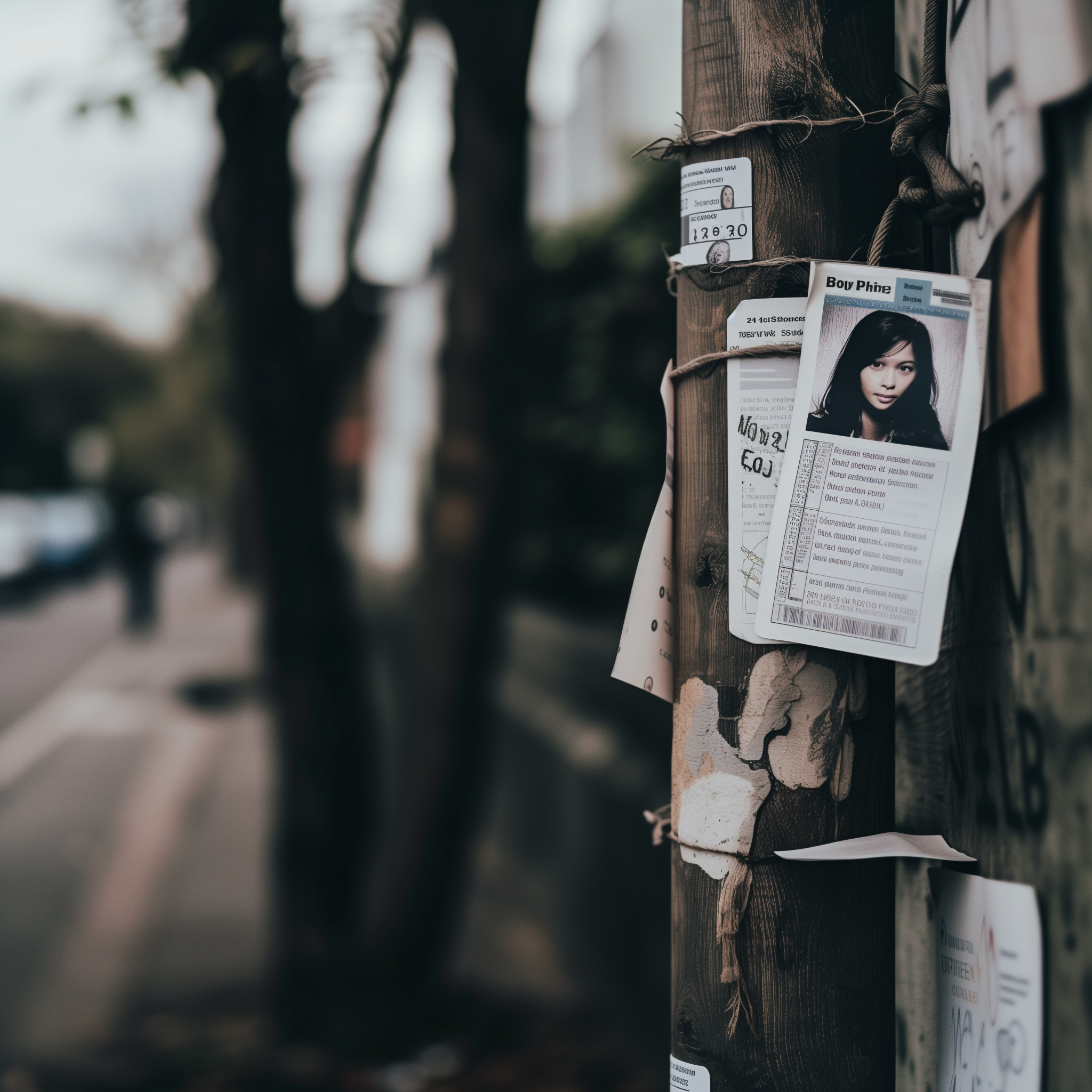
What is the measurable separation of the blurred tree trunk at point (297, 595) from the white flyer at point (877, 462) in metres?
3.66

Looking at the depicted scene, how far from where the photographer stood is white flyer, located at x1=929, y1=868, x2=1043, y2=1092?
112 cm

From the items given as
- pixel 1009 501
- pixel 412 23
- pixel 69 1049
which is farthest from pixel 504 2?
pixel 69 1049

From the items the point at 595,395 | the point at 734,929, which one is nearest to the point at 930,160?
the point at 734,929

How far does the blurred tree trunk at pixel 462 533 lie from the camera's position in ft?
14.9

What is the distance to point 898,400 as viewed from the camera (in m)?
1.21

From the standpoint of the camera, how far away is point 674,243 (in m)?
5.52

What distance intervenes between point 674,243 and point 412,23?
1492mm

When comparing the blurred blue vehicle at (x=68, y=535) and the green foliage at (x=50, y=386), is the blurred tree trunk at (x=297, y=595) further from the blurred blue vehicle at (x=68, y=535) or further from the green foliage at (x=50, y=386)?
the green foliage at (x=50, y=386)

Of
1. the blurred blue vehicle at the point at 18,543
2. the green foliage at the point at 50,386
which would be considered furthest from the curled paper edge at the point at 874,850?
the green foliage at the point at 50,386

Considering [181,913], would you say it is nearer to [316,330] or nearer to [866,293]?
[316,330]

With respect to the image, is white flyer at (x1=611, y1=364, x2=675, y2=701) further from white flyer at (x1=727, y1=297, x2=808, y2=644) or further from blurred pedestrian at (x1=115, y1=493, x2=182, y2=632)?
blurred pedestrian at (x1=115, y1=493, x2=182, y2=632)

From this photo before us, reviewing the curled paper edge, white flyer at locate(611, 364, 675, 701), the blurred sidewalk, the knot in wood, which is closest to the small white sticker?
the curled paper edge

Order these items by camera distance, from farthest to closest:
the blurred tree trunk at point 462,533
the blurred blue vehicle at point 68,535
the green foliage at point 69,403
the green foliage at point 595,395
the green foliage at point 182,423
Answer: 1. the green foliage at point 69,403
2. the blurred blue vehicle at point 68,535
3. the green foliage at point 182,423
4. the green foliage at point 595,395
5. the blurred tree trunk at point 462,533

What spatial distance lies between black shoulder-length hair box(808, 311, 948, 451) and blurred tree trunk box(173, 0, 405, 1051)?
367 centimetres
